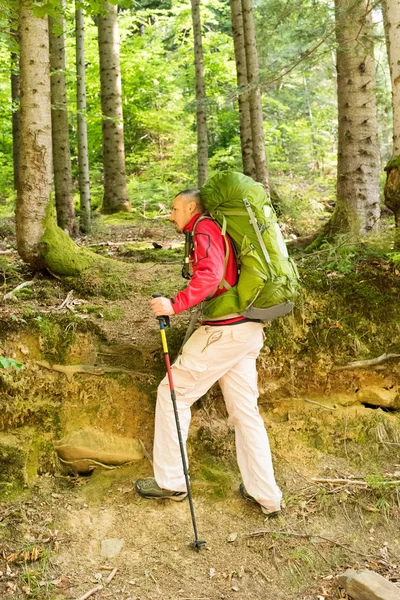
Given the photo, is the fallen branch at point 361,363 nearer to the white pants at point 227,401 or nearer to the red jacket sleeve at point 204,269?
the white pants at point 227,401

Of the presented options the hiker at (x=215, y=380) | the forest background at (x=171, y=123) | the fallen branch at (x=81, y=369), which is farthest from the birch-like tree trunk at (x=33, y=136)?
the forest background at (x=171, y=123)

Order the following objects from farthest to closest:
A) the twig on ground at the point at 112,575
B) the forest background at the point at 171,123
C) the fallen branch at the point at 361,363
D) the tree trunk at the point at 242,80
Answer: the forest background at the point at 171,123, the tree trunk at the point at 242,80, the fallen branch at the point at 361,363, the twig on ground at the point at 112,575

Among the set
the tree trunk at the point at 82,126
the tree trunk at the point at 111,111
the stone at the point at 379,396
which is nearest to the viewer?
the stone at the point at 379,396

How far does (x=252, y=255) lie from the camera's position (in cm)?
441

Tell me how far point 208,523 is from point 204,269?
235cm

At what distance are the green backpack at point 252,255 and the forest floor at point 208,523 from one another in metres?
1.37

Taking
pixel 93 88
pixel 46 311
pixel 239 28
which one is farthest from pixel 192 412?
pixel 93 88

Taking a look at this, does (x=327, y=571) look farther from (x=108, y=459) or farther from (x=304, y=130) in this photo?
(x=304, y=130)

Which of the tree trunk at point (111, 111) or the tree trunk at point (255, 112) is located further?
the tree trunk at point (111, 111)

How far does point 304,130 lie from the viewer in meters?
21.5

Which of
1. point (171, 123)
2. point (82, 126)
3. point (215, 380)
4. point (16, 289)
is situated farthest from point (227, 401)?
point (171, 123)

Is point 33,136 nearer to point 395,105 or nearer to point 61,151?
point 395,105

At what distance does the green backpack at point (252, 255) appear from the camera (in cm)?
439

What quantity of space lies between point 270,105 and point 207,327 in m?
18.7
